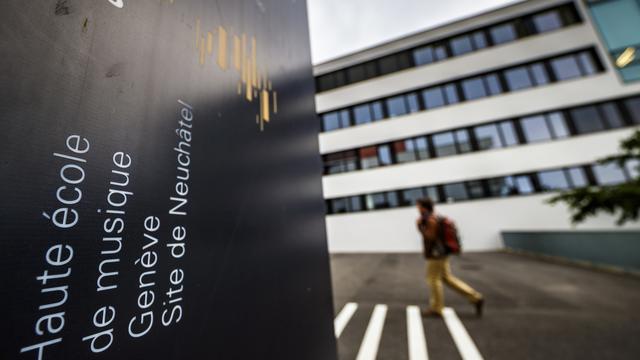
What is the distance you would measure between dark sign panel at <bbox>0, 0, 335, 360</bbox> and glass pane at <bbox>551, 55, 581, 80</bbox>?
698 inches

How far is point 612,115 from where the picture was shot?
11445 millimetres

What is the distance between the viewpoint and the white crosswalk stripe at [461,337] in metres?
2.75

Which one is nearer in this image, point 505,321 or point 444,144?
point 505,321

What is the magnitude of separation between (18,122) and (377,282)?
712cm

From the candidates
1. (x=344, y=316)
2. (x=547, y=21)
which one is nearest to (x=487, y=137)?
(x=547, y=21)

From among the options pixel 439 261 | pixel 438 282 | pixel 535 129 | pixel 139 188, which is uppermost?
pixel 535 129

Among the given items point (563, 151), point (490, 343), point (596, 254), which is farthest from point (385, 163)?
point (490, 343)

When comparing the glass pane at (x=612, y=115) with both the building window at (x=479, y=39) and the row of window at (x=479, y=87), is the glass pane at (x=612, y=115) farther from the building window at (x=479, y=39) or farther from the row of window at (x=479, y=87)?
the building window at (x=479, y=39)

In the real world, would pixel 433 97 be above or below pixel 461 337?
above

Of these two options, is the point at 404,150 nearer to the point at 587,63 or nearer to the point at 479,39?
the point at 479,39

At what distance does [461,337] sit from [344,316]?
5.86 feet

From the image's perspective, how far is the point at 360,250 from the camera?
46.6 feet

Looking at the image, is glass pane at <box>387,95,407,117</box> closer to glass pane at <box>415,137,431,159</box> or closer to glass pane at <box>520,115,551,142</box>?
glass pane at <box>415,137,431,159</box>

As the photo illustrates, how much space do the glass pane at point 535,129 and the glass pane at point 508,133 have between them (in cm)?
46
